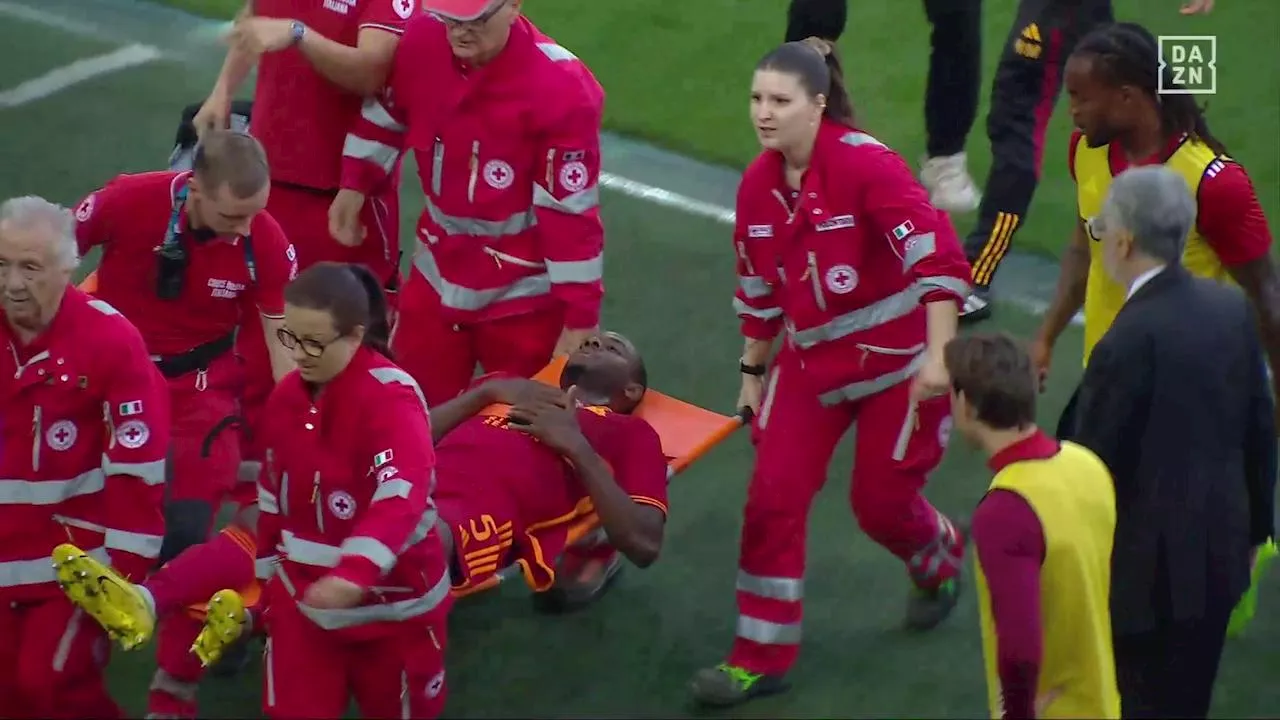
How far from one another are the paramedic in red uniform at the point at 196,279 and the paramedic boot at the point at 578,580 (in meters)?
1.02

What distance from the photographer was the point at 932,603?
5.33 meters

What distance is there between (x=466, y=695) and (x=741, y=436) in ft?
5.52

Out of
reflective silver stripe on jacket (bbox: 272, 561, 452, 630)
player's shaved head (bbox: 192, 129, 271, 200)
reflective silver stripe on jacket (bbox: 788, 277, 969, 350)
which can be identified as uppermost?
player's shaved head (bbox: 192, 129, 271, 200)

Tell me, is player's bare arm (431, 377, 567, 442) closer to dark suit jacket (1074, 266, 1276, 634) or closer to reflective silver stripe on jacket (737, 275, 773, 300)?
reflective silver stripe on jacket (737, 275, 773, 300)

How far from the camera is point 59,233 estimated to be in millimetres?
4414

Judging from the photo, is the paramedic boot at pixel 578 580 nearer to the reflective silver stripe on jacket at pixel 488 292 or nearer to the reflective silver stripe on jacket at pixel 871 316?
the reflective silver stripe on jacket at pixel 488 292

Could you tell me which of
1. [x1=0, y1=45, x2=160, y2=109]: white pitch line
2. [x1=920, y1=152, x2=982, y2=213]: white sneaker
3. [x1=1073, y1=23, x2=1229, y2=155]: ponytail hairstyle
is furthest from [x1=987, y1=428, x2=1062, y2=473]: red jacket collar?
[x1=0, y1=45, x2=160, y2=109]: white pitch line

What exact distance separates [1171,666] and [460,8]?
2.57m

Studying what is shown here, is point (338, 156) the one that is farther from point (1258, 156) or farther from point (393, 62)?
point (1258, 156)

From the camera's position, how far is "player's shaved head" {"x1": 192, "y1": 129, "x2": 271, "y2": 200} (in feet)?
15.7

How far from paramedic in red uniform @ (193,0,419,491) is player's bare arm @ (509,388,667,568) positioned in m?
0.92

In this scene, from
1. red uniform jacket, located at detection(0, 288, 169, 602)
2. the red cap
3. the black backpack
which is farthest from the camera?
the black backpack

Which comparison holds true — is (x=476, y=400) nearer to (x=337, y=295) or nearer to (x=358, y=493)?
(x=358, y=493)

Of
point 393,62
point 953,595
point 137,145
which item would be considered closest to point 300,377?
point 393,62
